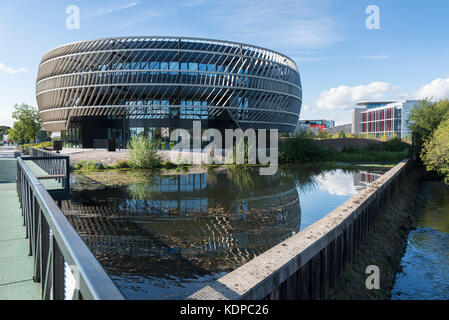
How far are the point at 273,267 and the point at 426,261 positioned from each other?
659 centimetres

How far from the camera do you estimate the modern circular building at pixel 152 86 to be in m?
45.2

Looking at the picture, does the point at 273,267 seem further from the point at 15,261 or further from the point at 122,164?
the point at 122,164

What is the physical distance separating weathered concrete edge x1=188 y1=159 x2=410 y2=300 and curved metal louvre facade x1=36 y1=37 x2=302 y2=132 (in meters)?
41.1

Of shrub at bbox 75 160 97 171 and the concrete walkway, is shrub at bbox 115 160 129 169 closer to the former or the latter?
shrub at bbox 75 160 97 171

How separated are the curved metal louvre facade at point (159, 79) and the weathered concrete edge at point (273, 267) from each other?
4109 cm

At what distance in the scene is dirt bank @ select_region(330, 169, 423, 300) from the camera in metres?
6.36

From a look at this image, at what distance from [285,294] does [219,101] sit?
4395 centimetres

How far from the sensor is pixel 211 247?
7844 millimetres

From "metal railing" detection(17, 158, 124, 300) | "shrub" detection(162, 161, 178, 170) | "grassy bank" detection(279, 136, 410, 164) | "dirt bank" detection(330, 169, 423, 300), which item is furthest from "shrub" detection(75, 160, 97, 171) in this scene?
"metal railing" detection(17, 158, 124, 300)

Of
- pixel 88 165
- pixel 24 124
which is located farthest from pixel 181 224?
pixel 24 124

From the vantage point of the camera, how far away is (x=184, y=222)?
33.5ft

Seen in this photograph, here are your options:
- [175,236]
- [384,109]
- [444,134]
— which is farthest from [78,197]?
[384,109]

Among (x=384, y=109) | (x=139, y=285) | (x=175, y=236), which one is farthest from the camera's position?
(x=384, y=109)

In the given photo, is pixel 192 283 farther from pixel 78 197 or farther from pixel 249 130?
pixel 249 130
